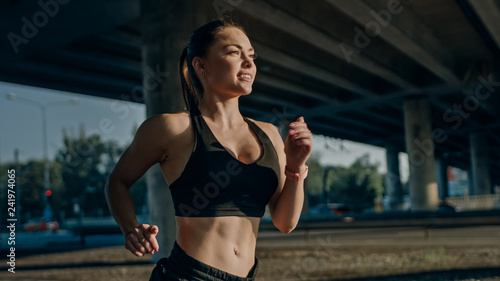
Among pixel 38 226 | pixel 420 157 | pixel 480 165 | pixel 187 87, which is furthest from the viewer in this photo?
pixel 480 165

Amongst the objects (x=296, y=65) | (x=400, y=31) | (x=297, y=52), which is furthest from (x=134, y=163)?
(x=296, y=65)

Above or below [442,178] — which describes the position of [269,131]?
below

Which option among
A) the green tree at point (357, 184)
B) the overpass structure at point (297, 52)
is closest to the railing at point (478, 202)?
the overpass structure at point (297, 52)

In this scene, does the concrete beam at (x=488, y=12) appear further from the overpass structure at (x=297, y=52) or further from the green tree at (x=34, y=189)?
the green tree at (x=34, y=189)

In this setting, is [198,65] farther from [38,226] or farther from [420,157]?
[38,226]

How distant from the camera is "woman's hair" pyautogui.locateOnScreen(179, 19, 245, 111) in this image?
83.0 inches

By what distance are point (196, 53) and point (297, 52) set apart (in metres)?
23.2

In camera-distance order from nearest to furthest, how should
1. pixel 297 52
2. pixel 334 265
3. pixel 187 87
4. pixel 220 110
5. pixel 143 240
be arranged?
pixel 143 240, pixel 220 110, pixel 187 87, pixel 334 265, pixel 297 52

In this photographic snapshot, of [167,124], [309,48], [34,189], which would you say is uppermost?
[309,48]

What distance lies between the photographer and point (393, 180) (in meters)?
64.5

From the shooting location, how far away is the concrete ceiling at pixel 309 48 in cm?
1805

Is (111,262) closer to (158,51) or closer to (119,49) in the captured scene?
(158,51)

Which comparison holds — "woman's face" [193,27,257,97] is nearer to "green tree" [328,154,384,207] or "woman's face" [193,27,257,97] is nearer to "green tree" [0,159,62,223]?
"green tree" [0,159,62,223]

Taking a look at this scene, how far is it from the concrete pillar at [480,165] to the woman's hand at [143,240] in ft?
193
